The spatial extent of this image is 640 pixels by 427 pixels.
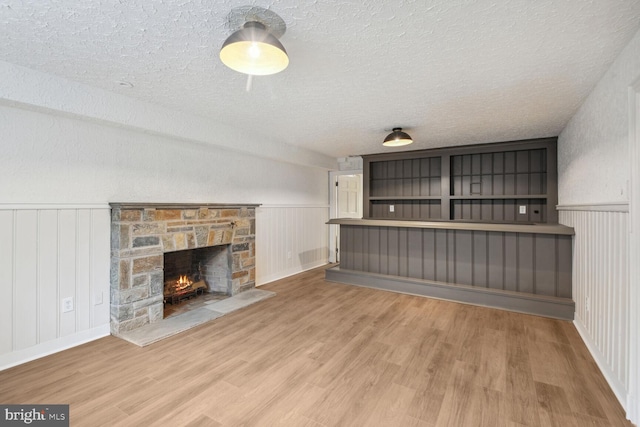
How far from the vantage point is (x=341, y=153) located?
5559mm

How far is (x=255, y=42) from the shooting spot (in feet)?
5.14

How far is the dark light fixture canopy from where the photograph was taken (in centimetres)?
157

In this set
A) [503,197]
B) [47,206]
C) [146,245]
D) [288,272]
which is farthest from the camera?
[288,272]

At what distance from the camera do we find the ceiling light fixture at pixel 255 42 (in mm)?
1563

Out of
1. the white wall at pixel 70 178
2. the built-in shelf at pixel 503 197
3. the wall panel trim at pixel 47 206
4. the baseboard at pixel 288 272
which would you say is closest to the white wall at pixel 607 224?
the built-in shelf at pixel 503 197

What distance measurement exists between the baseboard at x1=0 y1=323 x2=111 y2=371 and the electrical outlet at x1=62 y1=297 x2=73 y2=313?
23 cm

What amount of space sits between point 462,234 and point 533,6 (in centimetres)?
296

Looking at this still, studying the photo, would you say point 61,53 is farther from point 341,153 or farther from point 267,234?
point 341,153

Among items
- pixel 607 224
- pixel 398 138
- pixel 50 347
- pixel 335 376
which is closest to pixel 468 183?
pixel 398 138

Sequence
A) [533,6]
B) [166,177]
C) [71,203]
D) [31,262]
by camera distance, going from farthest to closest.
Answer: [166,177] → [71,203] → [31,262] → [533,6]

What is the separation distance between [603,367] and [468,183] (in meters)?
3.36

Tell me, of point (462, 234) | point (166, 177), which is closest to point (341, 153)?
point (462, 234)

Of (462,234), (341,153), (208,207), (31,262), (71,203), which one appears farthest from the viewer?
(341,153)

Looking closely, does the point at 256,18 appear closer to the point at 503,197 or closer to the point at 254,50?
the point at 254,50
